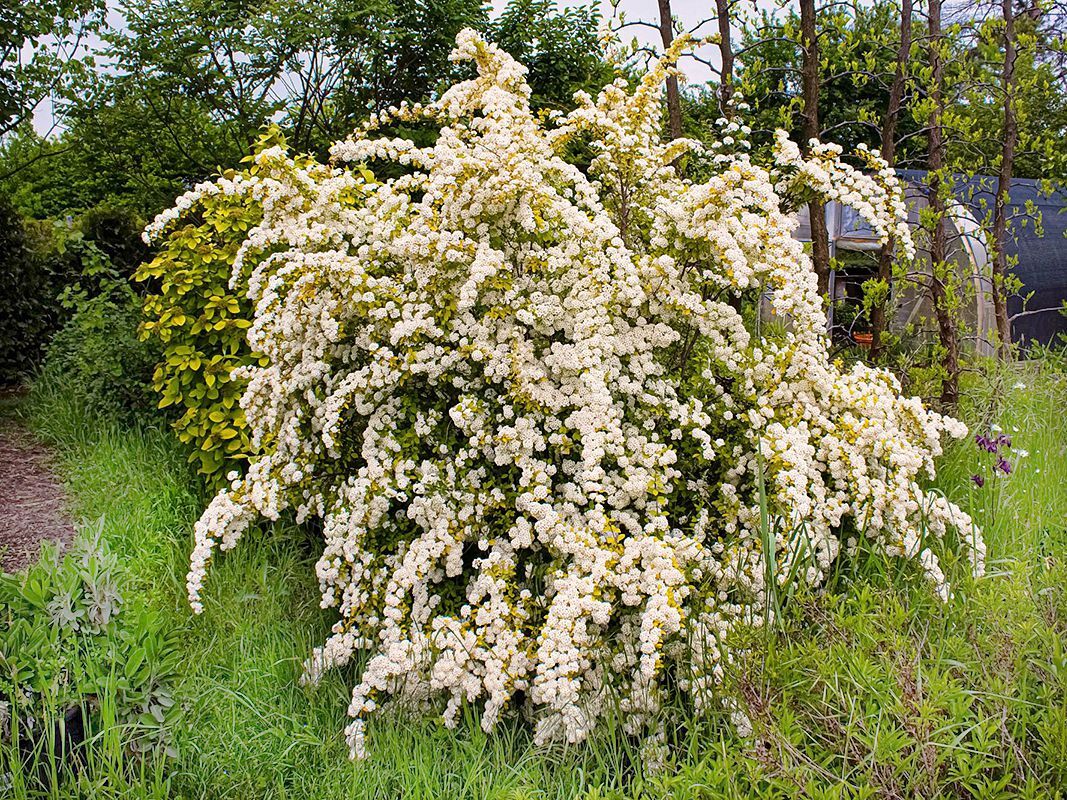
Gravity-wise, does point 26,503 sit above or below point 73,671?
above

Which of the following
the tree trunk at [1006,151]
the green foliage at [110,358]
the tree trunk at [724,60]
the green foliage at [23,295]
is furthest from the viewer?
the green foliage at [23,295]

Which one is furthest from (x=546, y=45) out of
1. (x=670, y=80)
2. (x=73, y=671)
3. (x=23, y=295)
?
(x=73, y=671)

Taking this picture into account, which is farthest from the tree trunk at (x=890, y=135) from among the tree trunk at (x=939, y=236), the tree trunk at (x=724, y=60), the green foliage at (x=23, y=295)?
the green foliage at (x=23, y=295)

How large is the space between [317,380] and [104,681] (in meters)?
1.36

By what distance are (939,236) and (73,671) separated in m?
4.66

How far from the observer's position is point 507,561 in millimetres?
3113

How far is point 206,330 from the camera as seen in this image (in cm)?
470

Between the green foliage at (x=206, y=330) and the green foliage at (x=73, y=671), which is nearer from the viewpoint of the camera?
the green foliage at (x=73, y=671)

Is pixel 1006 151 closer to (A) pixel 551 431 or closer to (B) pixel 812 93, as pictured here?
(B) pixel 812 93

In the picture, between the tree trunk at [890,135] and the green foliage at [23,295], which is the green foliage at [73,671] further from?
the green foliage at [23,295]

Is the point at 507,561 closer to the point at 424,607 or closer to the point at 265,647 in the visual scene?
the point at 424,607

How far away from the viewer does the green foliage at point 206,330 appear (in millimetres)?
4605

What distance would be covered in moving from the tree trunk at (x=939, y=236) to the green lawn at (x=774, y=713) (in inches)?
43.4

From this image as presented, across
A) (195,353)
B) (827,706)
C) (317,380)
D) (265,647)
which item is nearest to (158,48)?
(195,353)
